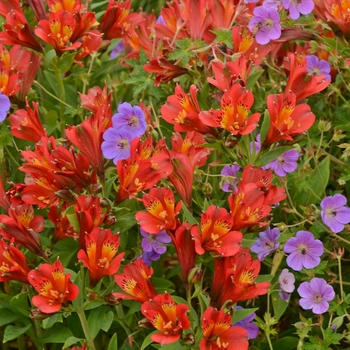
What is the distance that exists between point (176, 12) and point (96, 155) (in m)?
0.55

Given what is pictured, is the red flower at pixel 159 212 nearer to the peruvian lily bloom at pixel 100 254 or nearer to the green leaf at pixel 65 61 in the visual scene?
the peruvian lily bloom at pixel 100 254

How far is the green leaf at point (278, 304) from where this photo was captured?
138 cm

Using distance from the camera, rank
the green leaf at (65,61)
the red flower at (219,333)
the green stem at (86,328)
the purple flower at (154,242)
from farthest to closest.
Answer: the green leaf at (65,61), the purple flower at (154,242), the green stem at (86,328), the red flower at (219,333)

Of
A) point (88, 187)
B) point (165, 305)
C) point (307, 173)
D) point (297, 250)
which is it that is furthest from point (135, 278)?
point (307, 173)

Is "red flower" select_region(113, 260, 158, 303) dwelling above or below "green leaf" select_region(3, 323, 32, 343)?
above

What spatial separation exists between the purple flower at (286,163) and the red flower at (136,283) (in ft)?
1.29

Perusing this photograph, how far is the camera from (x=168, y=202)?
1152 mm

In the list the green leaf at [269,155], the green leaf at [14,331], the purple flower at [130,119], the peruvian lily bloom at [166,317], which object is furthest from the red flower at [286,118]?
the green leaf at [14,331]

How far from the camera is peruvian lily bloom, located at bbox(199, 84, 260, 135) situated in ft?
3.89

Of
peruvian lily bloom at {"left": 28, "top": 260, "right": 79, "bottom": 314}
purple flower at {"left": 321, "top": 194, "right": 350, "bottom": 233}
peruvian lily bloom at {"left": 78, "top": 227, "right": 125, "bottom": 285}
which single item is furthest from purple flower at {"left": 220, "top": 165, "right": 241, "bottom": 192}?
peruvian lily bloom at {"left": 28, "top": 260, "right": 79, "bottom": 314}

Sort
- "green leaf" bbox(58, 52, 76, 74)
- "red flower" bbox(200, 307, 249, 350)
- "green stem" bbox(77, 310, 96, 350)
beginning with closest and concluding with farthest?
"red flower" bbox(200, 307, 249, 350) → "green stem" bbox(77, 310, 96, 350) → "green leaf" bbox(58, 52, 76, 74)

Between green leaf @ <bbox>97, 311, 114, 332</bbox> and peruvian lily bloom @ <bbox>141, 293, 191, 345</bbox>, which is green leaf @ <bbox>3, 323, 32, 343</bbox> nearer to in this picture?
green leaf @ <bbox>97, 311, 114, 332</bbox>

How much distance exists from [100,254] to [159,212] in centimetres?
12

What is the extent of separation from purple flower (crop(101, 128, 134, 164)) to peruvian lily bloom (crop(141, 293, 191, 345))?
0.94 ft
